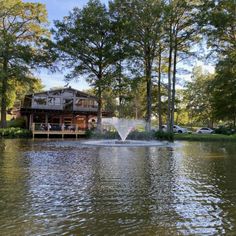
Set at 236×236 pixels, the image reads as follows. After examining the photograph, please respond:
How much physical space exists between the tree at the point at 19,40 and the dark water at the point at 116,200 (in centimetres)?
3055

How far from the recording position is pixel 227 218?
6.59 m

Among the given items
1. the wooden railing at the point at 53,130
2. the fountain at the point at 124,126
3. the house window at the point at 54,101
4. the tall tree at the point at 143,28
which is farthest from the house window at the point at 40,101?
the fountain at the point at 124,126

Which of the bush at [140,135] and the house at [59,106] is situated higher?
the house at [59,106]

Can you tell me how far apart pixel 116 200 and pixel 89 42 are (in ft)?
116

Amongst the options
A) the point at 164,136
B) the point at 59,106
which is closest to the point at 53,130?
the point at 59,106

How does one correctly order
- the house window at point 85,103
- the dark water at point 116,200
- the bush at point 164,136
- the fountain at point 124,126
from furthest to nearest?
the house window at point 85,103, the bush at point 164,136, the fountain at point 124,126, the dark water at point 116,200

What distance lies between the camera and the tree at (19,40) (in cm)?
4138

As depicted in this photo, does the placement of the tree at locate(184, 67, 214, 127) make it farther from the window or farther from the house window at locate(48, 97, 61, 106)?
the house window at locate(48, 97, 61, 106)

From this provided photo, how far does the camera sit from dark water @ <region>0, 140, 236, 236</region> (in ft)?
19.6

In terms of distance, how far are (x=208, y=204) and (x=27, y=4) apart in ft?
139

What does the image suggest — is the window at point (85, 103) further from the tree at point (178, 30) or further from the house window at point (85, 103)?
the tree at point (178, 30)

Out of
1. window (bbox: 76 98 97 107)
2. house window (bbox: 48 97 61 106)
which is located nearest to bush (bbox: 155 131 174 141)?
window (bbox: 76 98 97 107)

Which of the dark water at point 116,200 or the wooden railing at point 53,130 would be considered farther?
the wooden railing at point 53,130

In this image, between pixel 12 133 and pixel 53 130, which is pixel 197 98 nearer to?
pixel 53 130
